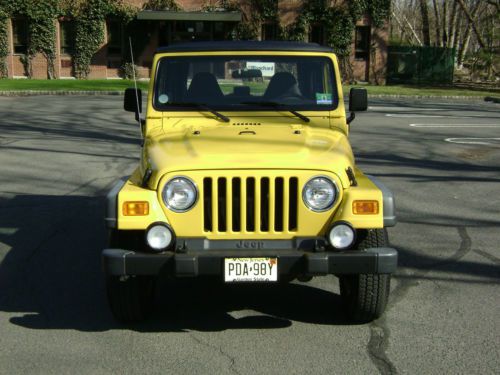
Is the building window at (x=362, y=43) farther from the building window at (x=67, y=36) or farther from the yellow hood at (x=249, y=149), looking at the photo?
the yellow hood at (x=249, y=149)

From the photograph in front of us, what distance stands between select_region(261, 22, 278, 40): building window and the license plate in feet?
109

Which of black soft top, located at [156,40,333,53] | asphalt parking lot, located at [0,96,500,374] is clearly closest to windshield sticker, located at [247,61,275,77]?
black soft top, located at [156,40,333,53]

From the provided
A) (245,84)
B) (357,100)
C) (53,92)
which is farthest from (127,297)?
(53,92)

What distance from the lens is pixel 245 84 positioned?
6.05 m

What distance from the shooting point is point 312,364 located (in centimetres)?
424

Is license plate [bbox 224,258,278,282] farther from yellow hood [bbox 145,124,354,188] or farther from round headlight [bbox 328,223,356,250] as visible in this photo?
yellow hood [bbox 145,124,354,188]

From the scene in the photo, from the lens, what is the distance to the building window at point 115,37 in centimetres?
3588

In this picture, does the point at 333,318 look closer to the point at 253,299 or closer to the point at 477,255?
the point at 253,299

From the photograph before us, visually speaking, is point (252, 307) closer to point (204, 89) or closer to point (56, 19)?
point (204, 89)

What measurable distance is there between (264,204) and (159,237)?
665 mm

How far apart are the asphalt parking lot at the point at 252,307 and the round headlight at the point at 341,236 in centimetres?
65

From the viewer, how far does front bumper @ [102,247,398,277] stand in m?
4.29

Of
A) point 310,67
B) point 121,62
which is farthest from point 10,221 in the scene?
point 121,62

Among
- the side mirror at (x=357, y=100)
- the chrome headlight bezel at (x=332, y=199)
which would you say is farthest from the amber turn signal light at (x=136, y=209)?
the side mirror at (x=357, y=100)
